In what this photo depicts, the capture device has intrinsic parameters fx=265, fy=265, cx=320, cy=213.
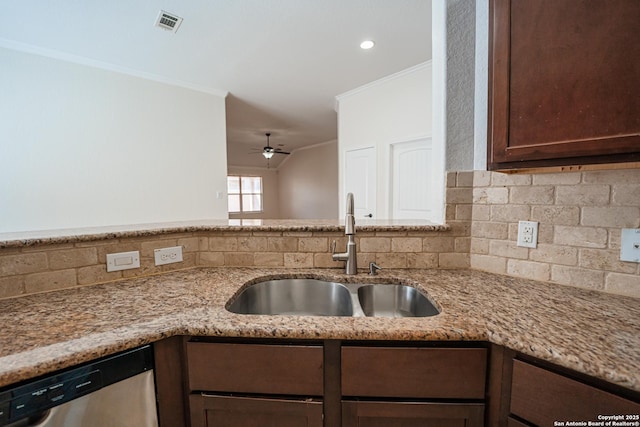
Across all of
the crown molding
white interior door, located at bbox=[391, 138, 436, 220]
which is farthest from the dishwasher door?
the crown molding

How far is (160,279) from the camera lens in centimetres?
119

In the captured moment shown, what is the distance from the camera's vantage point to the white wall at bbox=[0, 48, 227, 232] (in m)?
2.66

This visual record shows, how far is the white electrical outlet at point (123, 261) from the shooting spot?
115 cm

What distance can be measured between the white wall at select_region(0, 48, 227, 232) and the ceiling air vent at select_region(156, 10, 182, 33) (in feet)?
3.96

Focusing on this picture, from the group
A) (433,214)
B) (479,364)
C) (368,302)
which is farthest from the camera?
(433,214)

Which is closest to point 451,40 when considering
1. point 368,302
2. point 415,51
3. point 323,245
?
point 323,245

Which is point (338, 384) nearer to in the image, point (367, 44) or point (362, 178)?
point (367, 44)

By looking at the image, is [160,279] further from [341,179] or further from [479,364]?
[341,179]

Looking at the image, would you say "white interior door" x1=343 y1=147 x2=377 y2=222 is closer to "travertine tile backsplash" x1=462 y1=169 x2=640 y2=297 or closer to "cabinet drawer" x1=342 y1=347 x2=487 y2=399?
"travertine tile backsplash" x1=462 y1=169 x2=640 y2=297

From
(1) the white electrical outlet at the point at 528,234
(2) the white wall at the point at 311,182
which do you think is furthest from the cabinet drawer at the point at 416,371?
(2) the white wall at the point at 311,182

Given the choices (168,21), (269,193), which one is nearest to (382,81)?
(168,21)

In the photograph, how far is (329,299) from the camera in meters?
1.21

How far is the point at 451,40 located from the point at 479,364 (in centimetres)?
134

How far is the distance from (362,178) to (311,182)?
410cm
